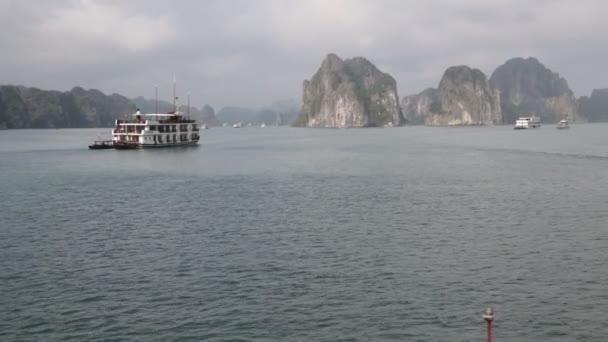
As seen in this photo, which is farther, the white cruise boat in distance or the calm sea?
the white cruise boat in distance

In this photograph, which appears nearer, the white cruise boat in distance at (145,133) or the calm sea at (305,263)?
the calm sea at (305,263)

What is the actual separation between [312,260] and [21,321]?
19.4 m

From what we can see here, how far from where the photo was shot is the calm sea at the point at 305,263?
97.4 feet

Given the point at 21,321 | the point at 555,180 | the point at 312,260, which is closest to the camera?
the point at 21,321

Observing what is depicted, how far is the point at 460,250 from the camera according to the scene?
1751 inches

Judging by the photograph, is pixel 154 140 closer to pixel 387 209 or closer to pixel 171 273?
pixel 387 209

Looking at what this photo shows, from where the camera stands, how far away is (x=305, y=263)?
41.0 metres

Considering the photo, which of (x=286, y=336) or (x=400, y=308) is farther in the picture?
(x=400, y=308)

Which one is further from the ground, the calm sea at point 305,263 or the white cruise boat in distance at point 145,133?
the white cruise boat in distance at point 145,133

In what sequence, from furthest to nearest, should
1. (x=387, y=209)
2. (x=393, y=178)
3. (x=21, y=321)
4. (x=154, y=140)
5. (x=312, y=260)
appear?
(x=154, y=140)
(x=393, y=178)
(x=387, y=209)
(x=312, y=260)
(x=21, y=321)

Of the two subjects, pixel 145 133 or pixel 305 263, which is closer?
pixel 305 263

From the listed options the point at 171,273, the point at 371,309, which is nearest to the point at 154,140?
the point at 171,273

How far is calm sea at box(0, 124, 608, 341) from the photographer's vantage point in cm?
2969

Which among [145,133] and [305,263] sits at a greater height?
[145,133]
